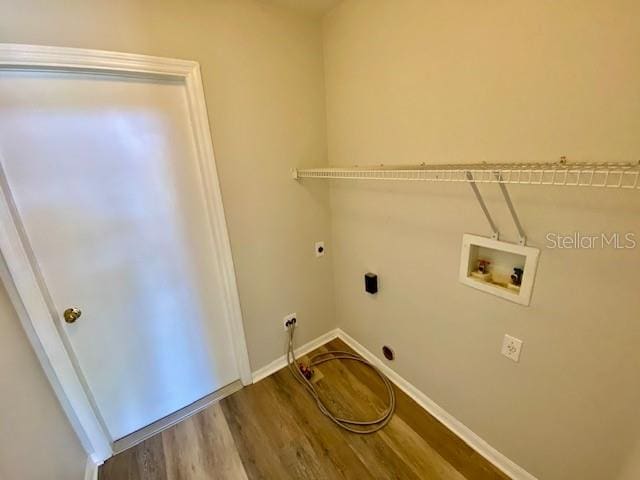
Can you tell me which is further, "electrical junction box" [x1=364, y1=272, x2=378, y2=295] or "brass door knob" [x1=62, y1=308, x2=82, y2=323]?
"electrical junction box" [x1=364, y1=272, x2=378, y2=295]

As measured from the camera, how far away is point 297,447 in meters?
1.53

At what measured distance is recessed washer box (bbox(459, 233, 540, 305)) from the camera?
1.08 metres

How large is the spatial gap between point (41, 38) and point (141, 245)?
3.08 ft

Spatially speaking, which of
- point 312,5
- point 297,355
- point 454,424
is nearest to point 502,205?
point 454,424

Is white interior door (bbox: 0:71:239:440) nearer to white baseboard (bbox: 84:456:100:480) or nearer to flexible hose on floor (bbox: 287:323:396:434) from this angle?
white baseboard (bbox: 84:456:100:480)

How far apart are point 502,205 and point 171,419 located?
2276mm

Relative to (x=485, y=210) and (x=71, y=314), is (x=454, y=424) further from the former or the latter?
(x=71, y=314)

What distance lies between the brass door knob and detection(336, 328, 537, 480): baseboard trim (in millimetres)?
1857

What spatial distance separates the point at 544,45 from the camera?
90cm

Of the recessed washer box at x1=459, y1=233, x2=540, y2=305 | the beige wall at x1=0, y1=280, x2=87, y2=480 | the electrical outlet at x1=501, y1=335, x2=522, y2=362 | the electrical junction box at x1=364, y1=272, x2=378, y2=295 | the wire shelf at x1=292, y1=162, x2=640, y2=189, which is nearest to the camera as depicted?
the wire shelf at x1=292, y1=162, x2=640, y2=189

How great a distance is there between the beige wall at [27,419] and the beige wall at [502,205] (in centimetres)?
181

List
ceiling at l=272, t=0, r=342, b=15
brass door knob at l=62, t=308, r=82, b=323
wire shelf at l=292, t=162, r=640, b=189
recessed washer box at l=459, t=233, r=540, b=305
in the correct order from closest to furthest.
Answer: wire shelf at l=292, t=162, r=640, b=189
recessed washer box at l=459, t=233, r=540, b=305
brass door knob at l=62, t=308, r=82, b=323
ceiling at l=272, t=0, r=342, b=15

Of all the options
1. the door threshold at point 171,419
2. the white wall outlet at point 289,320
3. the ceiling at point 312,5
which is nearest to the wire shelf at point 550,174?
the ceiling at point 312,5

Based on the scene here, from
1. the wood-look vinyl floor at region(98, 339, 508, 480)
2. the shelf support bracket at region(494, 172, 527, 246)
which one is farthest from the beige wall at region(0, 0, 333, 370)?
the shelf support bracket at region(494, 172, 527, 246)
